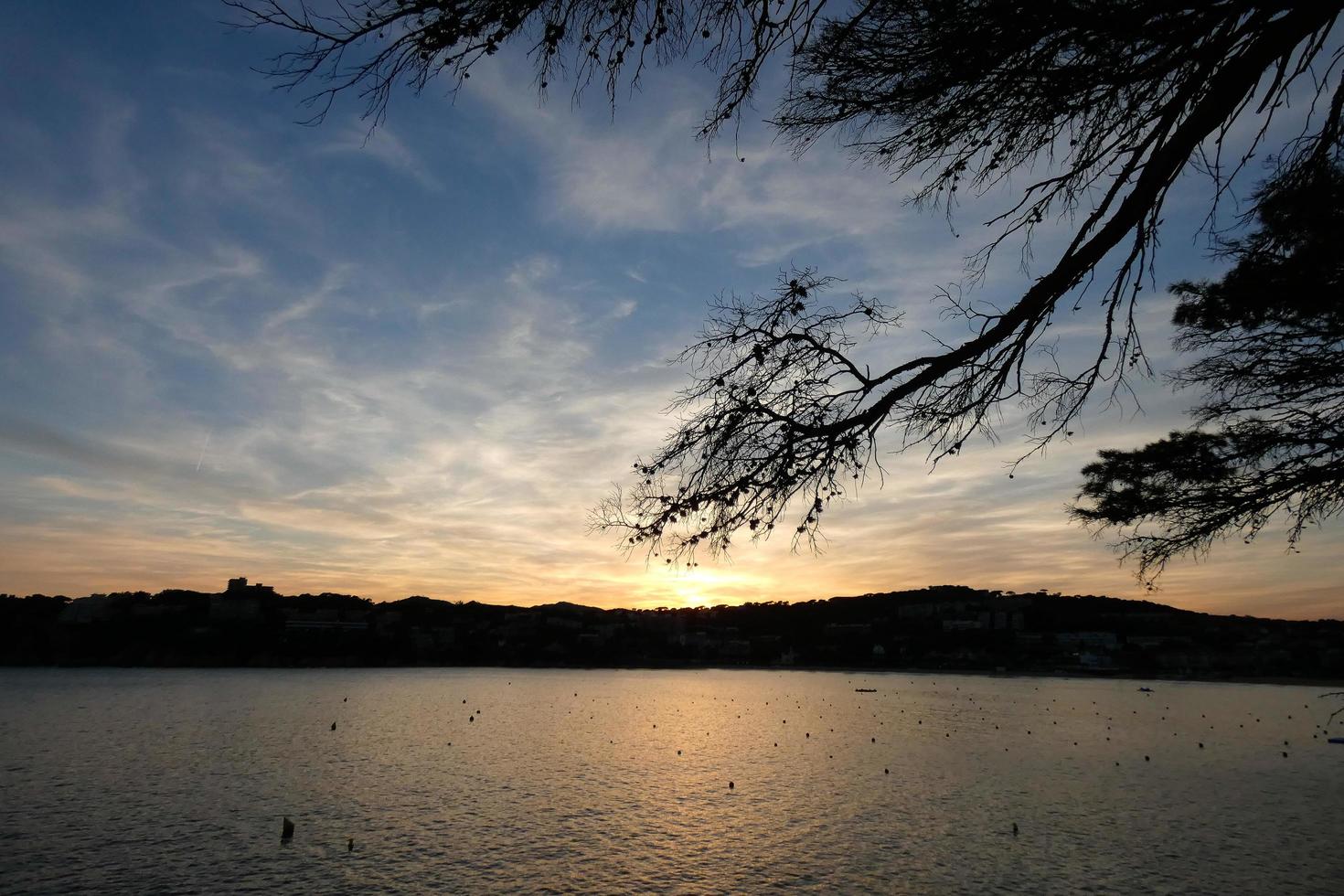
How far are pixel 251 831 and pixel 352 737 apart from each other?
31817 mm

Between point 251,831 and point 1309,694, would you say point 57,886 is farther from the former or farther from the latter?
point 1309,694

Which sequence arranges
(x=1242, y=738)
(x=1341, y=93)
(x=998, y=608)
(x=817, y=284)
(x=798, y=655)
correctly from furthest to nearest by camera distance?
1. (x=798, y=655)
2. (x=998, y=608)
3. (x=1242, y=738)
4. (x=817, y=284)
5. (x=1341, y=93)

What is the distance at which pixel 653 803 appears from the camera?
34.2 meters

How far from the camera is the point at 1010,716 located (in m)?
79.6

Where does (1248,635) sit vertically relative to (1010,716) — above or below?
above

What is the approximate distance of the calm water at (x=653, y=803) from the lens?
2158 cm

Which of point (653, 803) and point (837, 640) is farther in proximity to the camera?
point (837, 640)

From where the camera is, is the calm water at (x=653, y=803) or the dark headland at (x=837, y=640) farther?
the dark headland at (x=837, y=640)

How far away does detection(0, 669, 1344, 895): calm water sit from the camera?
21.6 meters

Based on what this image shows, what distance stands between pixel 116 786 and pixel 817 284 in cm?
4238

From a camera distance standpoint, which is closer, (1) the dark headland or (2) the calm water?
(2) the calm water

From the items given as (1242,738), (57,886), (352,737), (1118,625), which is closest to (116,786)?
(57,886)

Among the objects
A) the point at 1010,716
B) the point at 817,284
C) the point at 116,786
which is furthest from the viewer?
the point at 1010,716

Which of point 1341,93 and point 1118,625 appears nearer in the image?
point 1341,93
